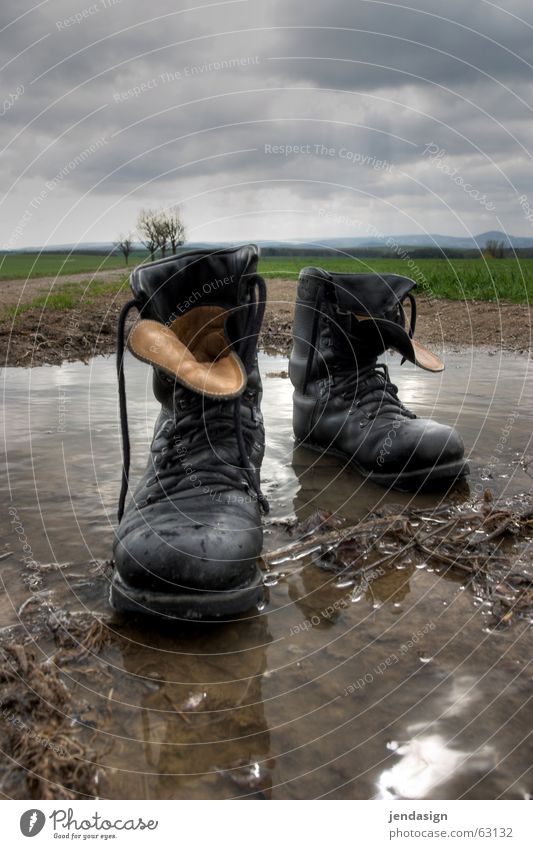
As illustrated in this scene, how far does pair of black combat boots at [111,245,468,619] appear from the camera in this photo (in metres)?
1.86

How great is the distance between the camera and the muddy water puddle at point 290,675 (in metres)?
1.32

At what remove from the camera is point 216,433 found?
7.41 feet

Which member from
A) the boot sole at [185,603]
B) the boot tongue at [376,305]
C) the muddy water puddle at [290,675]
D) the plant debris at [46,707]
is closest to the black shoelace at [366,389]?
the boot tongue at [376,305]

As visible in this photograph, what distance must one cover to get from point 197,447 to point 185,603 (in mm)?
590

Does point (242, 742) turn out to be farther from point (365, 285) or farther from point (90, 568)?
point (365, 285)

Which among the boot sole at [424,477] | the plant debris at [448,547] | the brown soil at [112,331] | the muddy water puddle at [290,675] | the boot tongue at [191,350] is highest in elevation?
the boot tongue at [191,350]

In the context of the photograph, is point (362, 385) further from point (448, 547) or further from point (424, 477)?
point (448, 547)

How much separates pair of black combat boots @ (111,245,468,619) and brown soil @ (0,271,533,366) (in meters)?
3.47

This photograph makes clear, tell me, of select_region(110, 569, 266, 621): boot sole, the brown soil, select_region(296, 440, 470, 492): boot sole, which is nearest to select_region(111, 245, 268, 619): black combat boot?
select_region(110, 569, 266, 621): boot sole

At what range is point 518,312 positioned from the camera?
896 centimetres

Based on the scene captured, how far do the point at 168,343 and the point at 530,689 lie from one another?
4.46 ft

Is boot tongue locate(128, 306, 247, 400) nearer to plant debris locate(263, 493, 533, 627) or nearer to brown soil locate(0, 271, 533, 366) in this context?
plant debris locate(263, 493, 533, 627)

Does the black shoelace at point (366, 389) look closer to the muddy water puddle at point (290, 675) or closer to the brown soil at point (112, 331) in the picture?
the muddy water puddle at point (290, 675)
